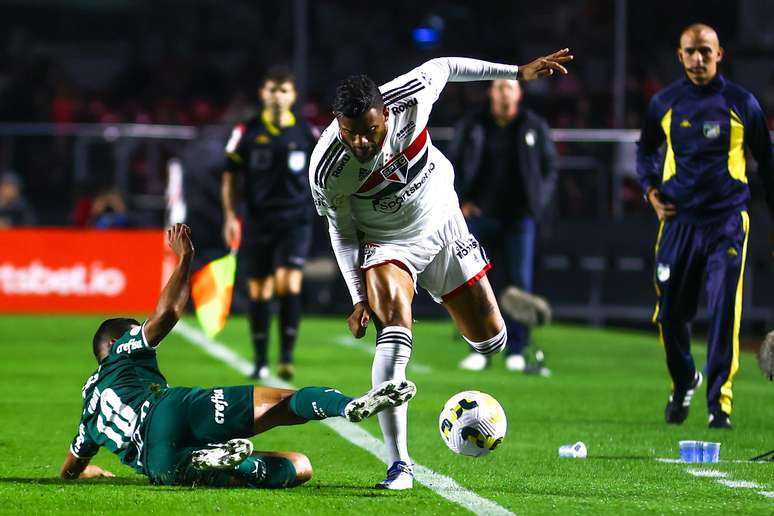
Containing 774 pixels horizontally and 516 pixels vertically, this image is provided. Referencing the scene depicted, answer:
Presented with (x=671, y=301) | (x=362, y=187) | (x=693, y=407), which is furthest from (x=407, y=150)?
(x=693, y=407)

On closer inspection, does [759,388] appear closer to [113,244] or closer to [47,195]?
[113,244]

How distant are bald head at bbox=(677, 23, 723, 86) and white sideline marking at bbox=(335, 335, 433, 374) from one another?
174 inches

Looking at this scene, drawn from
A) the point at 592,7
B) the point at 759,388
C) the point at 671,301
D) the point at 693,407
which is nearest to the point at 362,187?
the point at 671,301

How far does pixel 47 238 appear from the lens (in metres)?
18.8

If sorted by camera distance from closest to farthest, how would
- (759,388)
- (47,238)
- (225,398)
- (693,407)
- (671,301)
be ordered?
(225,398), (671,301), (693,407), (759,388), (47,238)

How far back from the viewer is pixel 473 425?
6.40 meters

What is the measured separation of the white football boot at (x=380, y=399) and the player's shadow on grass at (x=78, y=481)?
1.25m

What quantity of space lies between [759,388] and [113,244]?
32.4 ft

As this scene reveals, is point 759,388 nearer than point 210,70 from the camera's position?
Yes

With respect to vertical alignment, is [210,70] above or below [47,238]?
above

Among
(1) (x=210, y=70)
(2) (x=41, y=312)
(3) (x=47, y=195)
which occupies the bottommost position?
(2) (x=41, y=312)

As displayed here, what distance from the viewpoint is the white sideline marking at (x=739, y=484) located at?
6480 mm

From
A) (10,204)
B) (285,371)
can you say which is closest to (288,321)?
(285,371)

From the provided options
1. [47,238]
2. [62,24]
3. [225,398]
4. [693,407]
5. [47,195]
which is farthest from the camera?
[62,24]
